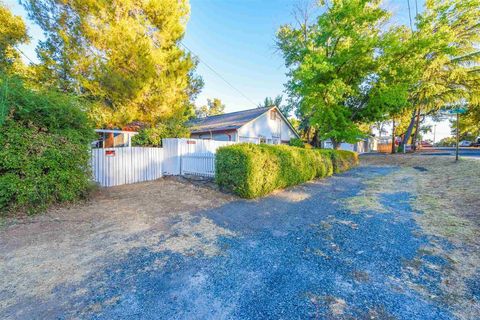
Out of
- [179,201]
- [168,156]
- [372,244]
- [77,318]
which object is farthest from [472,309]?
[168,156]

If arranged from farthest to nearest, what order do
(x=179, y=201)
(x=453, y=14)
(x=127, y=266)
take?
(x=453, y=14)
(x=179, y=201)
(x=127, y=266)

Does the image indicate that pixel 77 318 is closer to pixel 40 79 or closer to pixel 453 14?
pixel 40 79

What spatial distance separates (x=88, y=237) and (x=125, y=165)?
4.71m

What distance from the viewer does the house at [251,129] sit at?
15.7m

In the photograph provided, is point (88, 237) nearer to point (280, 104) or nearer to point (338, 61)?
point (338, 61)

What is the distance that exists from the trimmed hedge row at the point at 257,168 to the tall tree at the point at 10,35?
973 centimetres

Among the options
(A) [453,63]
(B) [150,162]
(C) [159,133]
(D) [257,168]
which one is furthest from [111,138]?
(A) [453,63]

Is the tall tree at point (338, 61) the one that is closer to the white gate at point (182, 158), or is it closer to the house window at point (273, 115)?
the house window at point (273, 115)

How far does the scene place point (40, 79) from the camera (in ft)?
23.4

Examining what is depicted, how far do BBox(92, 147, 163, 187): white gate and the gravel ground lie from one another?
7.74 ft

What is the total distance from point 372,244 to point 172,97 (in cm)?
845

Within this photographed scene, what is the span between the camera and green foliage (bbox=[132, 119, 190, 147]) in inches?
339

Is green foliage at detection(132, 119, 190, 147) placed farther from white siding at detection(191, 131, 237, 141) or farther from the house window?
the house window

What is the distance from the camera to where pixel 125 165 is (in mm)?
7633
